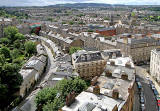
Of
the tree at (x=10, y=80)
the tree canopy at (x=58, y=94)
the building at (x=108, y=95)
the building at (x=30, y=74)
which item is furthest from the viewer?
the building at (x=30, y=74)

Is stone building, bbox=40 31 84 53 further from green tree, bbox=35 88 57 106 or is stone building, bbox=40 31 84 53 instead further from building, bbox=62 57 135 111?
green tree, bbox=35 88 57 106

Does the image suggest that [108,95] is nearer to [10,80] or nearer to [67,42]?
[10,80]

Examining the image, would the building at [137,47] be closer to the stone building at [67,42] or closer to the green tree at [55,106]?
the stone building at [67,42]

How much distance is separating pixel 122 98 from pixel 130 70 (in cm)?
1396

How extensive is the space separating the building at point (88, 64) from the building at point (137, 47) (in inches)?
725

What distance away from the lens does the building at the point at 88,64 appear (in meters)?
50.9

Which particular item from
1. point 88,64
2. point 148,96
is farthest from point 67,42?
point 148,96

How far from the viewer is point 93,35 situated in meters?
82.8

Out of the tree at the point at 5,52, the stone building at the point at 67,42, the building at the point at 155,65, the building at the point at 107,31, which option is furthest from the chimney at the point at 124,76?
the building at the point at 107,31

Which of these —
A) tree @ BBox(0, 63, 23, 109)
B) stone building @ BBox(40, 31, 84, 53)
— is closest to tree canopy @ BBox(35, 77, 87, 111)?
tree @ BBox(0, 63, 23, 109)

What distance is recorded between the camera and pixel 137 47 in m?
67.8

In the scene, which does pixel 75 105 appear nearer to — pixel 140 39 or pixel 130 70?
pixel 130 70

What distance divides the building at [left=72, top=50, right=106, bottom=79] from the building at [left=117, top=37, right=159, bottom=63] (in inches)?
725

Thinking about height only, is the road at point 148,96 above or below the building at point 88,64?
below
